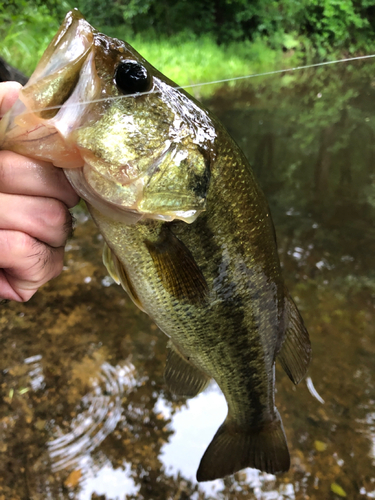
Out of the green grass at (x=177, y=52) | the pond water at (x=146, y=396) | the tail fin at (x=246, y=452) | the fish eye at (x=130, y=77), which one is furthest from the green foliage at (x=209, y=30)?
the tail fin at (x=246, y=452)

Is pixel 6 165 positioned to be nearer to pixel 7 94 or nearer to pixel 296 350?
pixel 7 94

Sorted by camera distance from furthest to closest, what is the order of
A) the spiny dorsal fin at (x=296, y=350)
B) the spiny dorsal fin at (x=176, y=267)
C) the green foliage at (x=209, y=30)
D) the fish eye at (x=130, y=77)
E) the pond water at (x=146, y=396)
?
the green foliage at (x=209, y=30), the pond water at (x=146, y=396), the spiny dorsal fin at (x=296, y=350), the spiny dorsal fin at (x=176, y=267), the fish eye at (x=130, y=77)

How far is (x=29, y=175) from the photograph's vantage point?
2.29 feet

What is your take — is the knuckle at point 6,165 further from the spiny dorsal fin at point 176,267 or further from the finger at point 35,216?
the spiny dorsal fin at point 176,267

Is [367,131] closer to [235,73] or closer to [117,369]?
[235,73]

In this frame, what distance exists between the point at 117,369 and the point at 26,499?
704 millimetres

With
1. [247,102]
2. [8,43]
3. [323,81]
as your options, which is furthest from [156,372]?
[323,81]

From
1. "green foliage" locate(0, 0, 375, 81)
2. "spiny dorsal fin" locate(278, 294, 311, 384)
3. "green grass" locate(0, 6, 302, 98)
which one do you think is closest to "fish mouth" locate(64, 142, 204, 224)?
"spiny dorsal fin" locate(278, 294, 311, 384)

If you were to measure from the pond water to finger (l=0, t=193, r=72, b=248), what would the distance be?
134cm

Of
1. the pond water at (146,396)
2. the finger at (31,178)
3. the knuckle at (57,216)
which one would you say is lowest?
the pond water at (146,396)

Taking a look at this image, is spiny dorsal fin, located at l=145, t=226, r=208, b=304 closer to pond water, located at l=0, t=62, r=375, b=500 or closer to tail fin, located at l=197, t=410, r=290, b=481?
tail fin, located at l=197, t=410, r=290, b=481

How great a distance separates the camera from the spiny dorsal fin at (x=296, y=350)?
1.15 metres

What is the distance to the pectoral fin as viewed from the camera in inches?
48.0

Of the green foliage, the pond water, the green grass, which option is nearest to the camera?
the pond water
